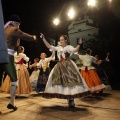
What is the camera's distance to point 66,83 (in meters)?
4.27

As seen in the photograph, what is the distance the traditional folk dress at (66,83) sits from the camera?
423cm

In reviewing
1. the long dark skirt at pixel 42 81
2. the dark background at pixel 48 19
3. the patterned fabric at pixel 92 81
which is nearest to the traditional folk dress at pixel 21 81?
the long dark skirt at pixel 42 81

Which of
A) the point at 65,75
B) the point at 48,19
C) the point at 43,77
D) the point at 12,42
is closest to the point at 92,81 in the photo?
the point at 43,77

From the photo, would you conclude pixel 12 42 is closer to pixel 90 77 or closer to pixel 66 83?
pixel 66 83

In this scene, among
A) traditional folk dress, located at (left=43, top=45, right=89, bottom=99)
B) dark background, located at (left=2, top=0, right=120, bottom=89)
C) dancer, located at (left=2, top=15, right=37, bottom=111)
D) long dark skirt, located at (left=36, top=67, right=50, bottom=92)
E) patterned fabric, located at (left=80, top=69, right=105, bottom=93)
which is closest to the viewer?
dancer, located at (left=2, top=15, right=37, bottom=111)

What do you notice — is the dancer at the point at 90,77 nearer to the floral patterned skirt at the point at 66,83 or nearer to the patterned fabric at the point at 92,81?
the patterned fabric at the point at 92,81

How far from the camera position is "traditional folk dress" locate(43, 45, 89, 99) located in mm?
4234

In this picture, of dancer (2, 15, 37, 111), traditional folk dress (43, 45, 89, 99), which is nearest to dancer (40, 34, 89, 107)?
traditional folk dress (43, 45, 89, 99)

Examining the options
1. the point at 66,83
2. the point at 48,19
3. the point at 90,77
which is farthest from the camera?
the point at 48,19

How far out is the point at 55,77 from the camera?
448 centimetres

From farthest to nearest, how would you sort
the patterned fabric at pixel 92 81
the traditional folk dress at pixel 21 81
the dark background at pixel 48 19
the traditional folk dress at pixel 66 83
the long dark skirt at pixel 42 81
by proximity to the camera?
the dark background at pixel 48 19
the long dark skirt at pixel 42 81
the patterned fabric at pixel 92 81
the traditional folk dress at pixel 21 81
the traditional folk dress at pixel 66 83

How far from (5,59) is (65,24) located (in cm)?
1353

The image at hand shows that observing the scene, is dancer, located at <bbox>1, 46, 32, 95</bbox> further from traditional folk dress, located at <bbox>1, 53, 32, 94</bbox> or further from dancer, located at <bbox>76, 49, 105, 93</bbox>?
dancer, located at <bbox>76, 49, 105, 93</bbox>

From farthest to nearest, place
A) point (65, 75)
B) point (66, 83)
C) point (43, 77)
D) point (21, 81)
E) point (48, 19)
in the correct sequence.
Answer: point (48, 19), point (43, 77), point (21, 81), point (65, 75), point (66, 83)
